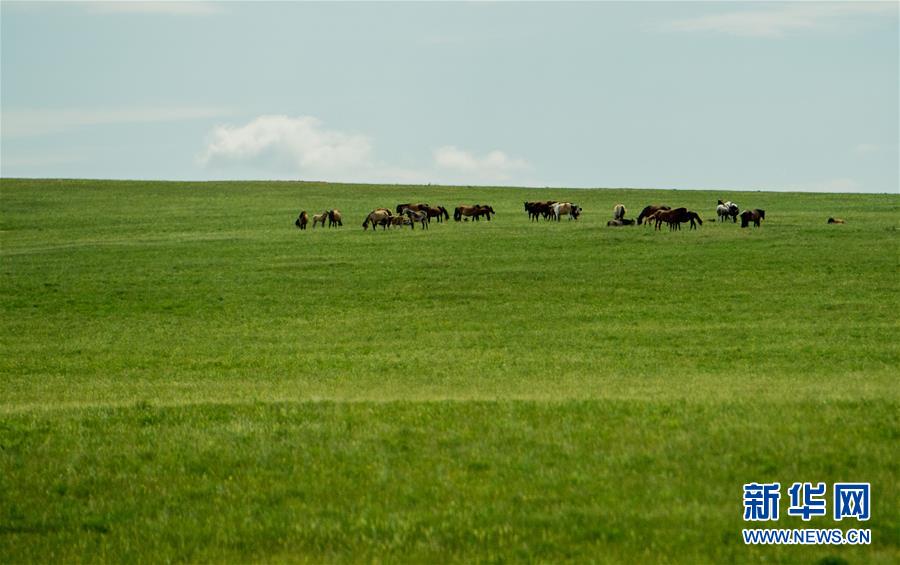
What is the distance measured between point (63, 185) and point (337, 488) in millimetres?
102781

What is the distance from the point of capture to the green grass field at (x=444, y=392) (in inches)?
488

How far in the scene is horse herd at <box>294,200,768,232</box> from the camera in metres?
60.4

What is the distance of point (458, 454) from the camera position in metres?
14.5

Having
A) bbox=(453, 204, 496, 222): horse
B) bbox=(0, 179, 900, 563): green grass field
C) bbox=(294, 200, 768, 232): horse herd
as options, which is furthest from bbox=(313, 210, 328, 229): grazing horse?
bbox=(453, 204, 496, 222): horse

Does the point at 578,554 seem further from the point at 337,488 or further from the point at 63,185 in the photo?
the point at 63,185

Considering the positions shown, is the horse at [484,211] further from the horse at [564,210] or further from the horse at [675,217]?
the horse at [675,217]

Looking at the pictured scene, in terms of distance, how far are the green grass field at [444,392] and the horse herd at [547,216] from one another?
1863 millimetres

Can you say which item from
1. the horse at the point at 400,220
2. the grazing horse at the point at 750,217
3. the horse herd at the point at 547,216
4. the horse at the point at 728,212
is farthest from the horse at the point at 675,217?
the horse at the point at 400,220

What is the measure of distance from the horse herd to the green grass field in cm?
186

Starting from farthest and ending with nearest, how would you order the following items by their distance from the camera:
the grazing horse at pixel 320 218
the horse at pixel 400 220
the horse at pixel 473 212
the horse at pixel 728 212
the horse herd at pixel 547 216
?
1. the horse at pixel 473 212
2. the grazing horse at pixel 320 218
3. the horse at pixel 400 220
4. the horse at pixel 728 212
5. the horse herd at pixel 547 216

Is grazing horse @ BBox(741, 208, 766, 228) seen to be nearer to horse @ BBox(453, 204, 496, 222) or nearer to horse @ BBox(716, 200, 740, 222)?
horse @ BBox(716, 200, 740, 222)

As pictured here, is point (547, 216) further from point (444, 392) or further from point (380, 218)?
point (444, 392)

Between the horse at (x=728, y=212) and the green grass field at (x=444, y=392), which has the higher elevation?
the horse at (x=728, y=212)

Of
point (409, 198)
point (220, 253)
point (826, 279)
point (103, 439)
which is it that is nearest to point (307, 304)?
point (220, 253)
